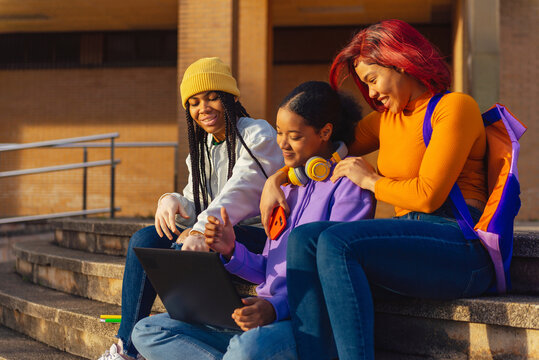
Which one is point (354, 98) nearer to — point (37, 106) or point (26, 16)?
point (26, 16)

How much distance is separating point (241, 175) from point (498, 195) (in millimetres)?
1056

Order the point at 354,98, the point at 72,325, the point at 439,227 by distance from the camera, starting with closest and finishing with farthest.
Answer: the point at 439,227
the point at 354,98
the point at 72,325

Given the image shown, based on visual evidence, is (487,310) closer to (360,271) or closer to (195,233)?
(360,271)

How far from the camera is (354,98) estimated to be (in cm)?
250

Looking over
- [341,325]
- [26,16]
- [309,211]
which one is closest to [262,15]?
[26,16]

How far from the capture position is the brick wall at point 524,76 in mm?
8227

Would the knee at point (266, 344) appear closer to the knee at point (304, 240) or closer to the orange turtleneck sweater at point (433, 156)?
the knee at point (304, 240)

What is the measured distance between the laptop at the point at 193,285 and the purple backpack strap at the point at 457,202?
80 centimetres

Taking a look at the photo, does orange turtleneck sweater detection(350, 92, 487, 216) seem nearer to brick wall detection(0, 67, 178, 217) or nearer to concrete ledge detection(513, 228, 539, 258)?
concrete ledge detection(513, 228, 539, 258)

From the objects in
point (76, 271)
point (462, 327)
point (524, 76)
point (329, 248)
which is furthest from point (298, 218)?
point (524, 76)

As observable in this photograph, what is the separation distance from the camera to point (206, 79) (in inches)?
106

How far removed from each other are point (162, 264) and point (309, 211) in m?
0.58

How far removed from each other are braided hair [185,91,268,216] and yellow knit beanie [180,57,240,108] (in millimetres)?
38

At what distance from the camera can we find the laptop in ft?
6.48
